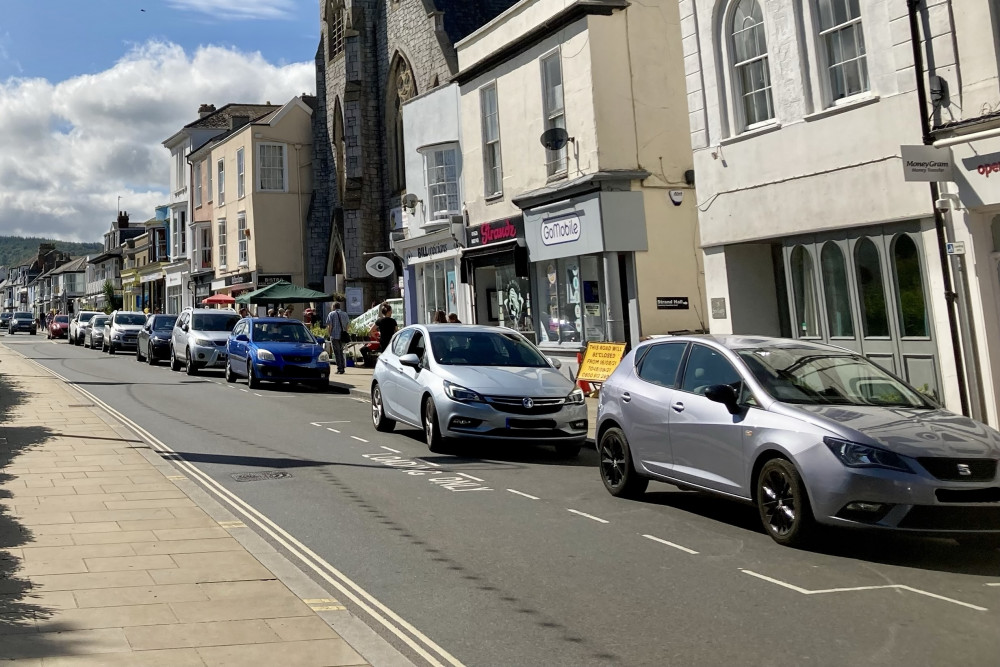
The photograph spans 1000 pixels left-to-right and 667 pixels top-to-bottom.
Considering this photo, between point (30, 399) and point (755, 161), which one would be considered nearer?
point (755, 161)

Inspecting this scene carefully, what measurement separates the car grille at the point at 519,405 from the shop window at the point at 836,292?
16.0ft

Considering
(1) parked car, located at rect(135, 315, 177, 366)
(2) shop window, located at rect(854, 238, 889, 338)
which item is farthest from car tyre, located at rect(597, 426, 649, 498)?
(1) parked car, located at rect(135, 315, 177, 366)

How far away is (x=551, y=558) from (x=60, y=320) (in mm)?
58249

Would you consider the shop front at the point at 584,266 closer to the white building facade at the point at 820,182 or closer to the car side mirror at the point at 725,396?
the white building facade at the point at 820,182

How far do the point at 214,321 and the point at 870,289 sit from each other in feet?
60.3

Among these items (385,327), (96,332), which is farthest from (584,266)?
(96,332)

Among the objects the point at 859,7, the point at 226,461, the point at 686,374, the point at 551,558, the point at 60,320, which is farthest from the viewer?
the point at 60,320

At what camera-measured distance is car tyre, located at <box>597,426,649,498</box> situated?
8.66 m

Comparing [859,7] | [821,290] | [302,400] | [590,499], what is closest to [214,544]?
[590,499]

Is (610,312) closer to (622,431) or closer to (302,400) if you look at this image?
(302,400)

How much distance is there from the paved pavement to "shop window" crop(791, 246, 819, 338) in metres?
9.31

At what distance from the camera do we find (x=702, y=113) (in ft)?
50.3

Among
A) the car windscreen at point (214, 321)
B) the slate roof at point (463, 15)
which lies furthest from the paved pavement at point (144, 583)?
the slate roof at point (463, 15)

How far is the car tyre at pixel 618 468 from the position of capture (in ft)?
28.4
